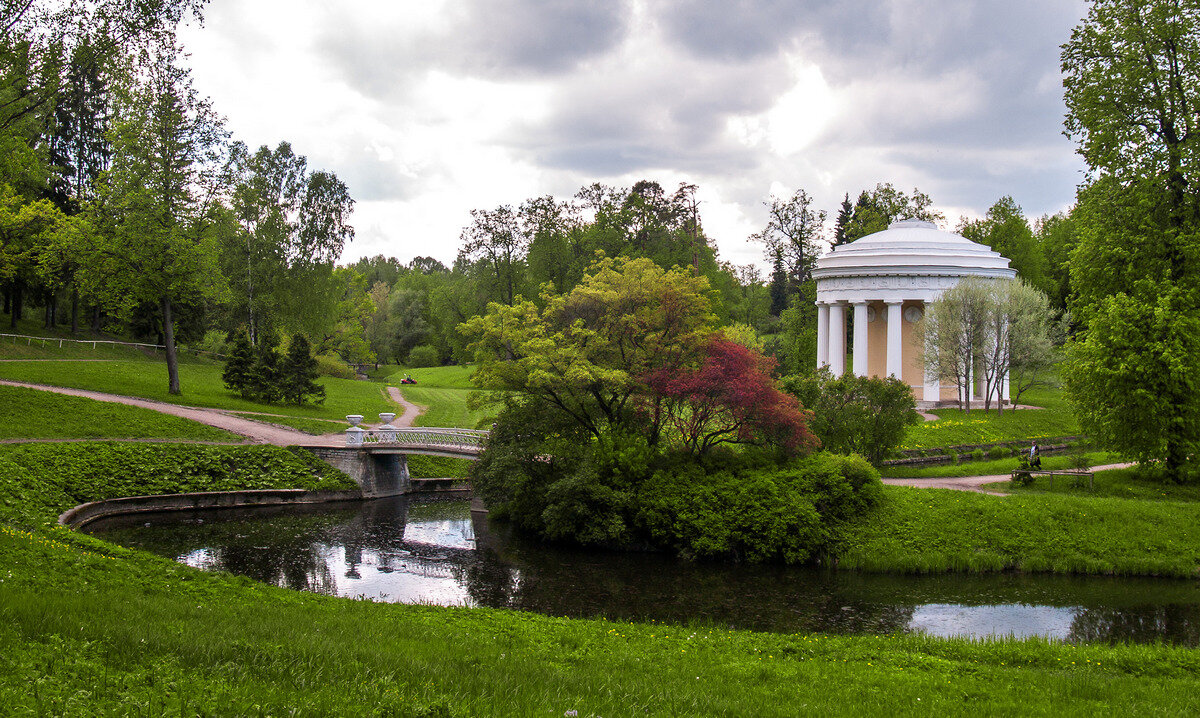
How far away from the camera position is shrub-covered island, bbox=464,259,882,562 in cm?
2508

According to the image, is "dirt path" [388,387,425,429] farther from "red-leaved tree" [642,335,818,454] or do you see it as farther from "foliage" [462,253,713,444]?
"red-leaved tree" [642,335,818,454]

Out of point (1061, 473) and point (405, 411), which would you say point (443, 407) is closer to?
point (405, 411)

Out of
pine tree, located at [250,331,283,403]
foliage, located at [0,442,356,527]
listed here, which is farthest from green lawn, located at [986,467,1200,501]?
pine tree, located at [250,331,283,403]

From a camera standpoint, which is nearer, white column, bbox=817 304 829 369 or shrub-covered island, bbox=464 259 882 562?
shrub-covered island, bbox=464 259 882 562

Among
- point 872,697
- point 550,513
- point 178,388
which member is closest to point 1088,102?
point 550,513

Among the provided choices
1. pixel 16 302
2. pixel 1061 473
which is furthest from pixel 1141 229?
pixel 16 302

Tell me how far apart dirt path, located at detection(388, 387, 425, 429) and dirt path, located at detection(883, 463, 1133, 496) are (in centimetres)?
2269

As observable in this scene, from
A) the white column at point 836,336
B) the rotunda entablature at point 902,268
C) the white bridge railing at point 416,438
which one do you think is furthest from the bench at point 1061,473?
the white column at point 836,336

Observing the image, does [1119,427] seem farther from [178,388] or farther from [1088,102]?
[178,388]

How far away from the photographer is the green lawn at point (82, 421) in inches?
1220

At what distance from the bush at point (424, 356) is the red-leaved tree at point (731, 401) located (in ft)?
197

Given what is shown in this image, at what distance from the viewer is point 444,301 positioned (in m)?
62.5

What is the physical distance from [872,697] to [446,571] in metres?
14.5

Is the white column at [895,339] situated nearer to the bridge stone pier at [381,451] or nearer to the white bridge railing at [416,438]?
the white bridge railing at [416,438]
